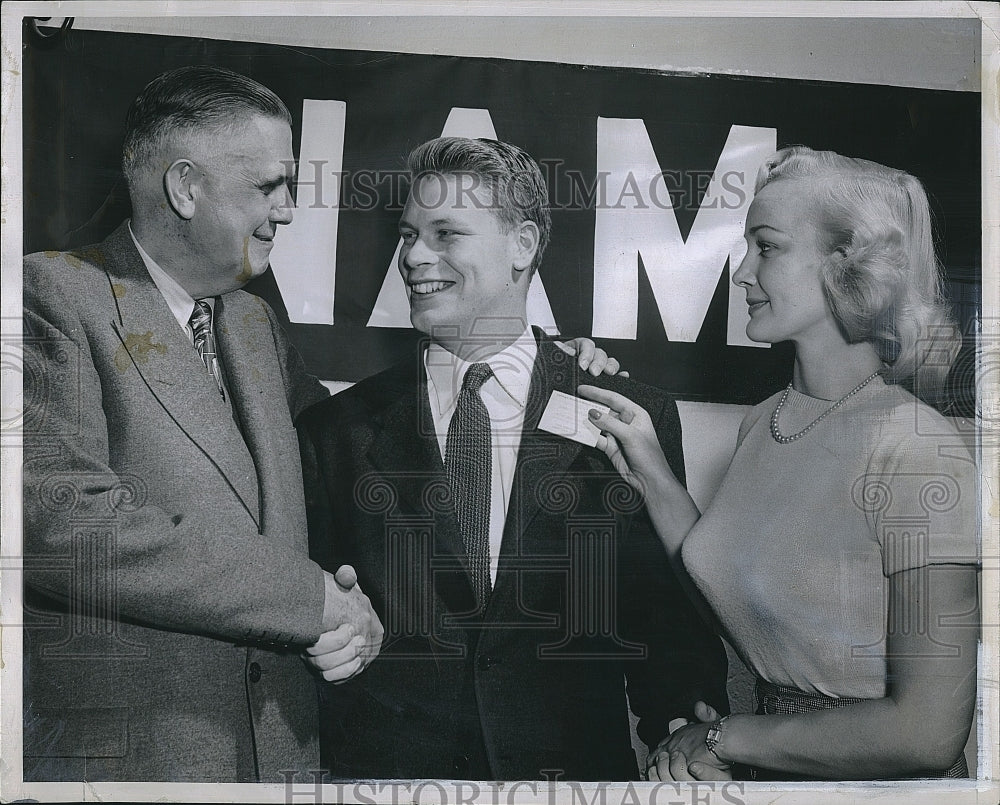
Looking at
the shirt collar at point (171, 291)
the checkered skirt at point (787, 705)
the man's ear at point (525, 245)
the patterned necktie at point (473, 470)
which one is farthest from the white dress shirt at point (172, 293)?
the checkered skirt at point (787, 705)

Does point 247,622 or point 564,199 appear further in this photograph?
point 564,199

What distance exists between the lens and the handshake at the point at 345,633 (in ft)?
7.09

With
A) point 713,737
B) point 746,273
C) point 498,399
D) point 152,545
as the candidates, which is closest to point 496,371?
point 498,399

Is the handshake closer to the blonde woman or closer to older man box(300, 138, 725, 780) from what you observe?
older man box(300, 138, 725, 780)

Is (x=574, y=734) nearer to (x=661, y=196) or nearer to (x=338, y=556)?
(x=338, y=556)

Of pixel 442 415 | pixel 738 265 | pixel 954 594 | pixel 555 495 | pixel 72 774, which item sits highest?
pixel 738 265

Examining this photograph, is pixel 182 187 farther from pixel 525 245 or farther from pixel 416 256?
pixel 525 245

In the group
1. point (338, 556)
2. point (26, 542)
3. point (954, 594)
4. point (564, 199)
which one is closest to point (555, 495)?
point (338, 556)

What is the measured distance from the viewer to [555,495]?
2.21m

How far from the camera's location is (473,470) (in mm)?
2199

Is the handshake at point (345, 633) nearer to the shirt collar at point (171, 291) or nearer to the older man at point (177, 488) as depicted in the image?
the older man at point (177, 488)

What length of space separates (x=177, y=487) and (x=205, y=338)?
0.36 m

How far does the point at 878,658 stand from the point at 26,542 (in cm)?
204

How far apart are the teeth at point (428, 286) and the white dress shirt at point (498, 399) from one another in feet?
0.44
